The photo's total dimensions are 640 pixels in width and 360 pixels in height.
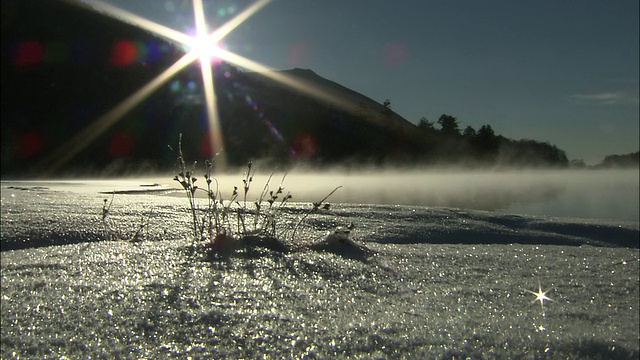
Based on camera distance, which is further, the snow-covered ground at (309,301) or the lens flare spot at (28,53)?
the lens flare spot at (28,53)

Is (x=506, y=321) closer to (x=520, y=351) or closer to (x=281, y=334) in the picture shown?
(x=520, y=351)

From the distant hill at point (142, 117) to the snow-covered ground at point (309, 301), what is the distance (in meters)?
9.69

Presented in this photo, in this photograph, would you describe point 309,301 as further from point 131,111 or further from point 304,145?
point 304,145

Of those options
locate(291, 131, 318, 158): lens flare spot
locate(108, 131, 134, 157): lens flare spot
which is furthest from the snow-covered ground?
locate(291, 131, 318, 158): lens flare spot

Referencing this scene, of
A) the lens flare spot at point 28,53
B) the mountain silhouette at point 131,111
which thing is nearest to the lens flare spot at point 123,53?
the mountain silhouette at point 131,111

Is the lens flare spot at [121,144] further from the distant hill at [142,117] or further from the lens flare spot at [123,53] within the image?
the lens flare spot at [123,53]

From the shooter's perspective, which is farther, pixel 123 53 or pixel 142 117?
pixel 123 53

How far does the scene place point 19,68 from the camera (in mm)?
15422

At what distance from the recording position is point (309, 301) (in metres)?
0.81

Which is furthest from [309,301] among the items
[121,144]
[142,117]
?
[142,117]

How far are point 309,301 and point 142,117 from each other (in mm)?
15617

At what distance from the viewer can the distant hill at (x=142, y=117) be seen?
12594mm

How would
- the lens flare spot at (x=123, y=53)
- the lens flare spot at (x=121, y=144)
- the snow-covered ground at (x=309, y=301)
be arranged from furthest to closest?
1. the lens flare spot at (x=123, y=53)
2. the lens flare spot at (x=121, y=144)
3. the snow-covered ground at (x=309, y=301)

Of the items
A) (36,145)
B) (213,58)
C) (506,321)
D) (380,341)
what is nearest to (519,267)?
(506,321)
